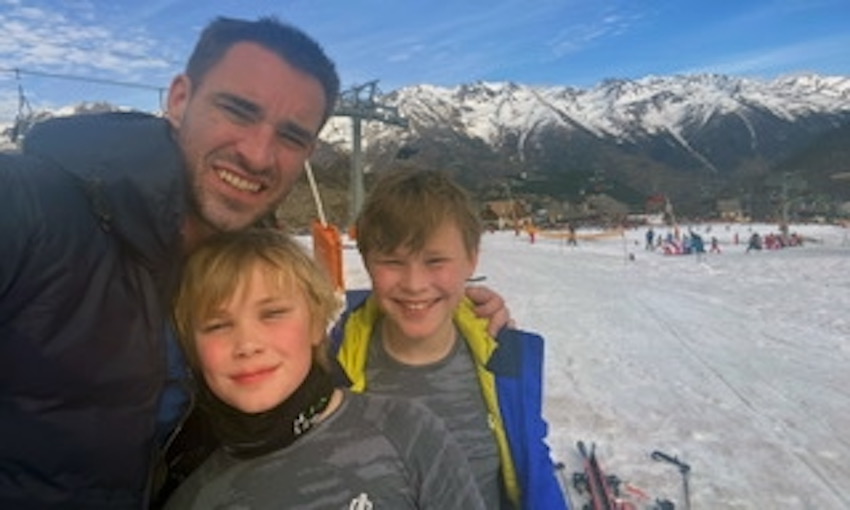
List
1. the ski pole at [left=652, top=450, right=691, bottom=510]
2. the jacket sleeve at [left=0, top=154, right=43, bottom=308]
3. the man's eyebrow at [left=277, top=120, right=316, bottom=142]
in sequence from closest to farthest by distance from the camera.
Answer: the jacket sleeve at [left=0, top=154, right=43, bottom=308]
the man's eyebrow at [left=277, top=120, right=316, bottom=142]
the ski pole at [left=652, top=450, right=691, bottom=510]

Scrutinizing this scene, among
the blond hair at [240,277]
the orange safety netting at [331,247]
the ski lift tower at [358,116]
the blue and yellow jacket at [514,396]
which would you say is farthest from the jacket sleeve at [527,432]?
the ski lift tower at [358,116]

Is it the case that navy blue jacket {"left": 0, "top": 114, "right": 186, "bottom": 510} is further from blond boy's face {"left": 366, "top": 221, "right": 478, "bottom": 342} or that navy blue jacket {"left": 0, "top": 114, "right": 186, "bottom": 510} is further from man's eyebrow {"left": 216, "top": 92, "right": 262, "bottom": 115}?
blond boy's face {"left": 366, "top": 221, "right": 478, "bottom": 342}

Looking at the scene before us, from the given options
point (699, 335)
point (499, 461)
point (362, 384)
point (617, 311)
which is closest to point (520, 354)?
point (499, 461)

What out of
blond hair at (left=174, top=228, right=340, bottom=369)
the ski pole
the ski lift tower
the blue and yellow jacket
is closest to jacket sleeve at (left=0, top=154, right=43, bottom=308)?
blond hair at (left=174, top=228, right=340, bottom=369)

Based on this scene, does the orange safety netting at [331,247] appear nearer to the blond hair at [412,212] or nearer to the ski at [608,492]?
the ski at [608,492]

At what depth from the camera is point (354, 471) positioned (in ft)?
6.73

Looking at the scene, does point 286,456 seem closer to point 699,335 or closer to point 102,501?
point 102,501

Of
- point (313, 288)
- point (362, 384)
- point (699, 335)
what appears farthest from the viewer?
point (699, 335)

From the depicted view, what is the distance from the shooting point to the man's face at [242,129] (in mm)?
2660

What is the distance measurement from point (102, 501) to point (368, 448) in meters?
0.69

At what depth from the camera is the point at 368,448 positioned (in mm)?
2090

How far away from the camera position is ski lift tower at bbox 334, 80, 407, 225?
115 ft

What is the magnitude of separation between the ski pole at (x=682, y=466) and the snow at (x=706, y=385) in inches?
1.8

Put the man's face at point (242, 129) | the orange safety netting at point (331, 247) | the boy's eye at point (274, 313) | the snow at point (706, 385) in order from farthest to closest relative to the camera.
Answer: the orange safety netting at point (331, 247)
the snow at point (706, 385)
the man's face at point (242, 129)
the boy's eye at point (274, 313)
